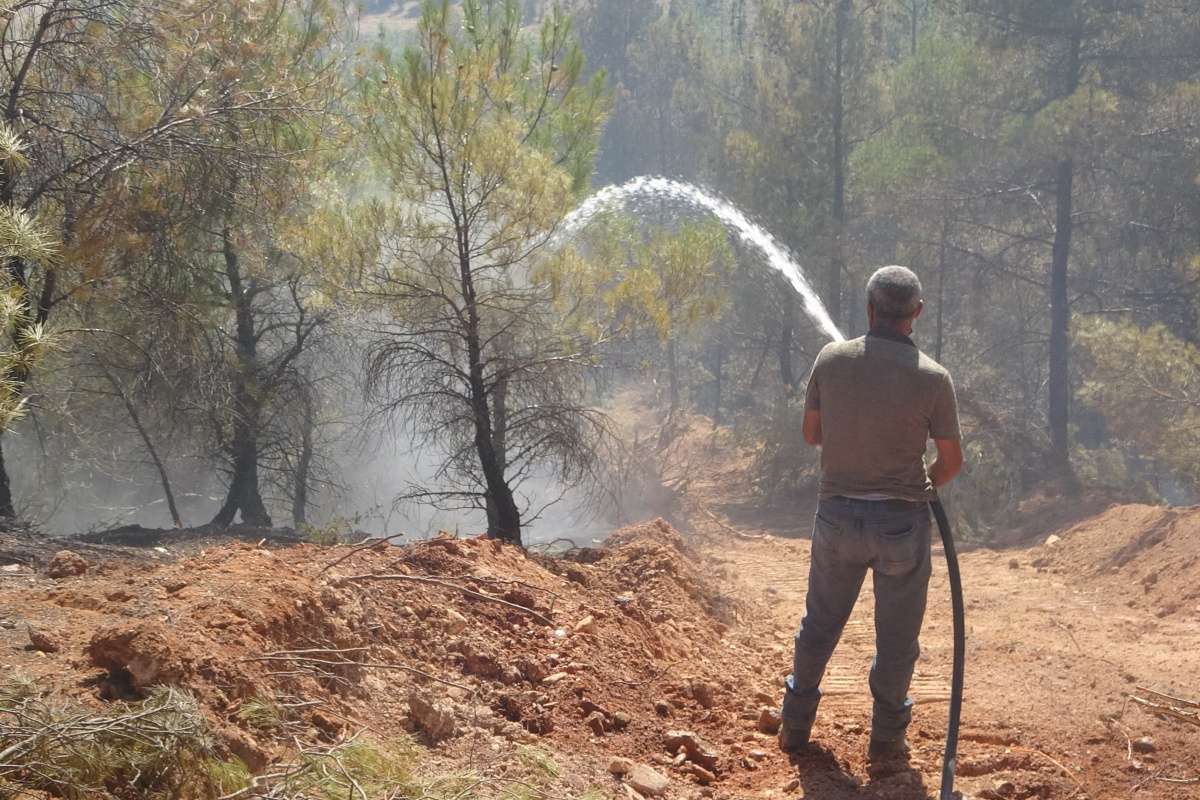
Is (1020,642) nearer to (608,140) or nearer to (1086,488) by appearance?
(1086,488)

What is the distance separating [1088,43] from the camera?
17.1m

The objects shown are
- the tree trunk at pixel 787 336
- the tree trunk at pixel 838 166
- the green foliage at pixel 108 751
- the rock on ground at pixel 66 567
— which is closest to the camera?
the green foliage at pixel 108 751

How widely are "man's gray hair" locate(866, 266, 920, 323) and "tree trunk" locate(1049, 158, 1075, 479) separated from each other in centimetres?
1426

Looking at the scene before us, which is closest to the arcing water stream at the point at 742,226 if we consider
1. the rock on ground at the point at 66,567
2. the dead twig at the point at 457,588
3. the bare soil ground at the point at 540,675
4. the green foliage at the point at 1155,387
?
the green foliage at the point at 1155,387

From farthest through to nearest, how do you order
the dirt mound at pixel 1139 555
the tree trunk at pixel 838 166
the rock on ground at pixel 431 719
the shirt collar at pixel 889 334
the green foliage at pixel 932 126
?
the tree trunk at pixel 838 166, the green foliage at pixel 932 126, the dirt mound at pixel 1139 555, the shirt collar at pixel 889 334, the rock on ground at pixel 431 719

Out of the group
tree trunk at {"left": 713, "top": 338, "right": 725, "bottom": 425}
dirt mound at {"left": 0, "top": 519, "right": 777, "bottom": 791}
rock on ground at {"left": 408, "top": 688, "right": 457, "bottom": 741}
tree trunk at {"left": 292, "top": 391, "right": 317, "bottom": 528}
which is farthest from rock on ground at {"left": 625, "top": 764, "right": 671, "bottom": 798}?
tree trunk at {"left": 713, "top": 338, "right": 725, "bottom": 425}

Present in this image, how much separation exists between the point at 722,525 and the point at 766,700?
11124 millimetres

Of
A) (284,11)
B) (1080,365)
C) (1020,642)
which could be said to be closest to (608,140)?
(1080,365)

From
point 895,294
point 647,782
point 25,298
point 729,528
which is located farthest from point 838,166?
point 647,782

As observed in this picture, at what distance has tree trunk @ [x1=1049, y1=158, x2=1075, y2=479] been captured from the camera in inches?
676

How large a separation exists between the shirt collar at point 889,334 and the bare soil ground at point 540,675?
1685 millimetres

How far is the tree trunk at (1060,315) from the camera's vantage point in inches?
676

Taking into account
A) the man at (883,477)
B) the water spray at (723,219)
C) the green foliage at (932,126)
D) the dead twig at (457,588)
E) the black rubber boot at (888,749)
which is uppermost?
the green foliage at (932,126)

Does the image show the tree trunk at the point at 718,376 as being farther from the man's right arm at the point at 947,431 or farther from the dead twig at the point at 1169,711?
the man's right arm at the point at 947,431
